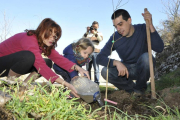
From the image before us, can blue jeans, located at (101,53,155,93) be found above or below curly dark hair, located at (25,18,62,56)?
below

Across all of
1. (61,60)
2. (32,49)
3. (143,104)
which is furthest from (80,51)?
(143,104)

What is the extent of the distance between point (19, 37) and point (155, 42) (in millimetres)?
2135

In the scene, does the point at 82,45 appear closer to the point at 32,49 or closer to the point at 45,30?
the point at 45,30

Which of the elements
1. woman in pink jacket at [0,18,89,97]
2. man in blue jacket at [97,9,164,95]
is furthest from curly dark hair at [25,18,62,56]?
man in blue jacket at [97,9,164,95]

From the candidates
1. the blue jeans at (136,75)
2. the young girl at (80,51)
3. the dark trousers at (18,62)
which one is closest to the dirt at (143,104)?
the blue jeans at (136,75)

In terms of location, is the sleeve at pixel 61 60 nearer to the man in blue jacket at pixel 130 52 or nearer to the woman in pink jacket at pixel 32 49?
the woman in pink jacket at pixel 32 49

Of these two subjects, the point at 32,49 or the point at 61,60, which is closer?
the point at 32,49

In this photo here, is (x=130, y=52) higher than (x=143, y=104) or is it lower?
higher

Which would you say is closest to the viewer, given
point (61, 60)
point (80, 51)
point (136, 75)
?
point (61, 60)

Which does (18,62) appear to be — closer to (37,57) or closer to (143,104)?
(37,57)

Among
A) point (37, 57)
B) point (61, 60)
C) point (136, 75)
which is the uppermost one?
point (37, 57)

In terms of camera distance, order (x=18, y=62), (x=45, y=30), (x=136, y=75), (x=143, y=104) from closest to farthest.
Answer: (x=143, y=104) < (x=45, y=30) < (x=18, y=62) < (x=136, y=75)

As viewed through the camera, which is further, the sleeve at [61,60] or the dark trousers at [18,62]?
the sleeve at [61,60]

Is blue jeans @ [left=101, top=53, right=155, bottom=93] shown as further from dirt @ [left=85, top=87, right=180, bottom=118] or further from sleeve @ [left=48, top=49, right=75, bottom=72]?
sleeve @ [left=48, top=49, right=75, bottom=72]
